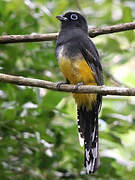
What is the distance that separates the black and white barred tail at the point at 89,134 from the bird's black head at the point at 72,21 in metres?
0.93

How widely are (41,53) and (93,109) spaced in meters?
0.73

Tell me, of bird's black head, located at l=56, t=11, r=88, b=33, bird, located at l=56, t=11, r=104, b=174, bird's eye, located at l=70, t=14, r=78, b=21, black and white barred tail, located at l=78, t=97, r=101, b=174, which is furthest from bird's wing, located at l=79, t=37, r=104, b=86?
bird's eye, located at l=70, t=14, r=78, b=21

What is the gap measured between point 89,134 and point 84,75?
539 millimetres

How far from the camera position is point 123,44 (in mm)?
5094

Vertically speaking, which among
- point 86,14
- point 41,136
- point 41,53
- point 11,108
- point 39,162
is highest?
point 86,14

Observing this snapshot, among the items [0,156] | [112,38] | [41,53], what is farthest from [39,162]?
[112,38]

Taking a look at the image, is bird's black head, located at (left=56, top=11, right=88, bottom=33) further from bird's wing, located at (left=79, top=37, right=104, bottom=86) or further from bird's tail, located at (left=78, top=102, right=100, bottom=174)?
bird's tail, located at (left=78, top=102, right=100, bottom=174)

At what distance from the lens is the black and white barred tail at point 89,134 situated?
366 cm

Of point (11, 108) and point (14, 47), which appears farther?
point (14, 47)

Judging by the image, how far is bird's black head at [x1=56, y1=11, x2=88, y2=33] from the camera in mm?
4516

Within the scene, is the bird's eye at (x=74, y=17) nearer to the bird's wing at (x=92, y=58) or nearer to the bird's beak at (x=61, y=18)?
the bird's beak at (x=61, y=18)

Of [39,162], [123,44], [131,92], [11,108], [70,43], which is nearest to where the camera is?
[131,92]

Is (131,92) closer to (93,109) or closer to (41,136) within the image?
(41,136)

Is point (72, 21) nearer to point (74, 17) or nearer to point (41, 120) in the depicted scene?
point (74, 17)
